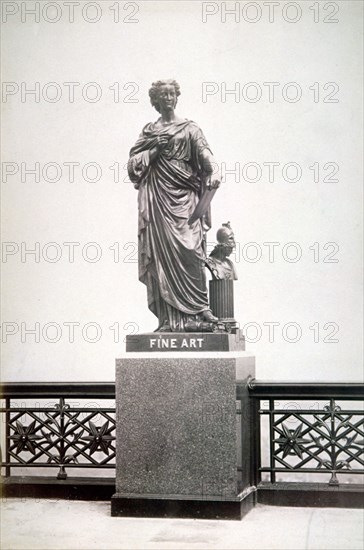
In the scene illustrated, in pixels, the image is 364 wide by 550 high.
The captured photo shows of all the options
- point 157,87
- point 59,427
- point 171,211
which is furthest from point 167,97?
point 59,427

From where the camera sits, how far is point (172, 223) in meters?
8.80

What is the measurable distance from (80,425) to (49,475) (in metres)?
0.88

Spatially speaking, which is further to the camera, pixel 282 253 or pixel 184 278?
pixel 282 253

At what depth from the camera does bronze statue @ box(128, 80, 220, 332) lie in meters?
8.79

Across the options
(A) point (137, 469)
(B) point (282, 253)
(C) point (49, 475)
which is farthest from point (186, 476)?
(B) point (282, 253)

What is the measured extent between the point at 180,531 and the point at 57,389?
273 centimetres

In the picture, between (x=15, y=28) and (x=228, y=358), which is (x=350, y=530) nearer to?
(x=228, y=358)

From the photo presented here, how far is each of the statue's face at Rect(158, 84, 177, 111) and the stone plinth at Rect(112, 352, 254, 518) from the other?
2332mm

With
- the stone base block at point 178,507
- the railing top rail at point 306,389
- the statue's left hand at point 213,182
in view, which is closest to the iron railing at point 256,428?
the railing top rail at point 306,389

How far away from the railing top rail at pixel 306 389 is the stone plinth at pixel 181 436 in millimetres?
846

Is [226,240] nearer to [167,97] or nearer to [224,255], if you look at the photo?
[224,255]

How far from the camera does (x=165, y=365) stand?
28.1 feet

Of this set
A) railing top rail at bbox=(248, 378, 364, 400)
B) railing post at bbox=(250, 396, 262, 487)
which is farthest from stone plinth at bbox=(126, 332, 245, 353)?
railing post at bbox=(250, 396, 262, 487)

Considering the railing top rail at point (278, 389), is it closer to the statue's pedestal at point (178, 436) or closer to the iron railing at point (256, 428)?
the iron railing at point (256, 428)
